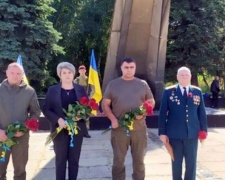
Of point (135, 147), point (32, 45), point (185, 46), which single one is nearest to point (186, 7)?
point (185, 46)

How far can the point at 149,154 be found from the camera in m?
6.51

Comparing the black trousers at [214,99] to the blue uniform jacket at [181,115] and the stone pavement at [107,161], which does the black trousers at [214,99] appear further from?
the blue uniform jacket at [181,115]

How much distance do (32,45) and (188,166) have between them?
13.6 m

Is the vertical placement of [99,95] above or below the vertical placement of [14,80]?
below

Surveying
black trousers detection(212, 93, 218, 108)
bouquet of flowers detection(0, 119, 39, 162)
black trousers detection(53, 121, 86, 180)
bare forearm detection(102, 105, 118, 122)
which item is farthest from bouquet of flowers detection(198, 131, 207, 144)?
black trousers detection(212, 93, 218, 108)

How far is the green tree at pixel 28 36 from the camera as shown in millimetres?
15984

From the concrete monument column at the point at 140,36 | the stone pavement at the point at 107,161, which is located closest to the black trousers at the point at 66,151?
the stone pavement at the point at 107,161

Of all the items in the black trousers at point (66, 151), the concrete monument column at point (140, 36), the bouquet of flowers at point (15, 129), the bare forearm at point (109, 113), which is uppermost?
the concrete monument column at point (140, 36)

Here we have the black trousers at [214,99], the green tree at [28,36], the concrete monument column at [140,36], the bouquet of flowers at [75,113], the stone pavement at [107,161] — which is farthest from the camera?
the black trousers at [214,99]

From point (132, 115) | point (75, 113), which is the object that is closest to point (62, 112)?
point (75, 113)

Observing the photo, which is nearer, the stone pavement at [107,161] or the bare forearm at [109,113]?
the bare forearm at [109,113]

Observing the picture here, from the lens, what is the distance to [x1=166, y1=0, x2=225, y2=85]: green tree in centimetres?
1947

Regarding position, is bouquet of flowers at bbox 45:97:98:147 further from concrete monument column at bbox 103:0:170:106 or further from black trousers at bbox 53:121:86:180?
concrete monument column at bbox 103:0:170:106

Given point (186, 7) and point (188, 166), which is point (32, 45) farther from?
point (188, 166)
